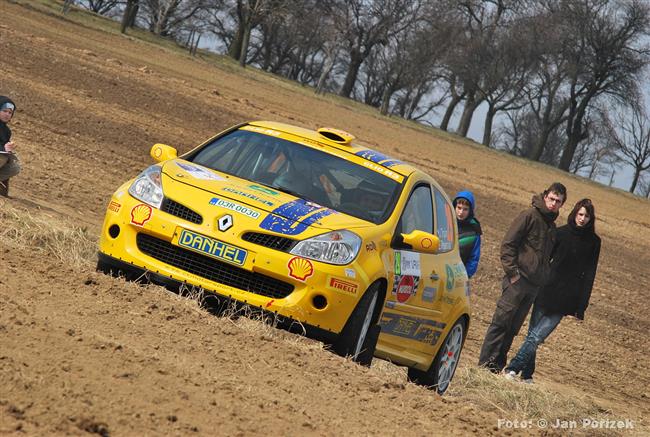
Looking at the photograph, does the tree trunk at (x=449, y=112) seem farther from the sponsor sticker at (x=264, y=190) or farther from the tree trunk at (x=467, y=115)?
the sponsor sticker at (x=264, y=190)

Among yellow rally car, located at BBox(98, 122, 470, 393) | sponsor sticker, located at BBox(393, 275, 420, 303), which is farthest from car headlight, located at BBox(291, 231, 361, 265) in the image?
sponsor sticker, located at BBox(393, 275, 420, 303)

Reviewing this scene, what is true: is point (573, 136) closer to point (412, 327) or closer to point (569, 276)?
point (569, 276)

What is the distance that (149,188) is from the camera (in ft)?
26.7

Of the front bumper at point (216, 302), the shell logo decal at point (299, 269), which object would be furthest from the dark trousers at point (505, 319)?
the shell logo decal at point (299, 269)

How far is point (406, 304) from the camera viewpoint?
27.6 feet

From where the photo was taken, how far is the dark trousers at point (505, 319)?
35.5 feet

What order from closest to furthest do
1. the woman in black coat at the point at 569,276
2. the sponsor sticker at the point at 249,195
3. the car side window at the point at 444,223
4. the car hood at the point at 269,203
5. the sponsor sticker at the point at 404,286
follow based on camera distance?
1. the car hood at the point at 269,203
2. the sponsor sticker at the point at 249,195
3. the sponsor sticker at the point at 404,286
4. the car side window at the point at 444,223
5. the woman in black coat at the point at 569,276

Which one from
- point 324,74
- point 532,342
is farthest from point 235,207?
point 324,74

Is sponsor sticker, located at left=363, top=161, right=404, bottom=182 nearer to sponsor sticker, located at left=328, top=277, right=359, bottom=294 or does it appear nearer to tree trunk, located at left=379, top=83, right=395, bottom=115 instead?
sponsor sticker, located at left=328, top=277, right=359, bottom=294

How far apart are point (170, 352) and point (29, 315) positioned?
2.48ft

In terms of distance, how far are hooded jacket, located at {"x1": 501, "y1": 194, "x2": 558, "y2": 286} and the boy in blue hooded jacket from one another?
314mm

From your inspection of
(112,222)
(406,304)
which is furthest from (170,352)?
(406,304)

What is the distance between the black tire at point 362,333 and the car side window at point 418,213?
0.80 meters

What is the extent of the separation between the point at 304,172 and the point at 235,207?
1056 millimetres
